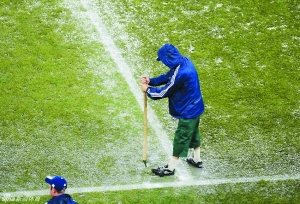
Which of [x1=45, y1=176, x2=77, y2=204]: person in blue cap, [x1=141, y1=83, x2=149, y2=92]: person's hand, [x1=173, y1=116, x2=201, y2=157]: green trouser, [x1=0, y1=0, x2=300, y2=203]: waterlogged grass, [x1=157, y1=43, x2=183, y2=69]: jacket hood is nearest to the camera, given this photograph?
[x1=45, y1=176, x2=77, y2=204]: person in blue cap

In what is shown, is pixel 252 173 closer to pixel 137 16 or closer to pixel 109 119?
pixel 109 119

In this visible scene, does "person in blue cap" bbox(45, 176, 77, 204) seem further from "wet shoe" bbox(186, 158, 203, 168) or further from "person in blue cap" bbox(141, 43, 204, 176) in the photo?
"wet shoe" bbox(186, 158, 203, 168)

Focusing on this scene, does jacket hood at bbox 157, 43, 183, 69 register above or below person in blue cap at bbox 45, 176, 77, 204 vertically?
above

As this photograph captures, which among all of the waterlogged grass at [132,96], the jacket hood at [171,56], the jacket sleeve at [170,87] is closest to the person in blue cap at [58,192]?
the waterlogged grass at [132,96]

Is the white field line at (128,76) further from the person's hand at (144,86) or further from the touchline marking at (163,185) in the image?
the person's hand at (144,86)

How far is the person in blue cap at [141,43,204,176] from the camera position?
32.0ft

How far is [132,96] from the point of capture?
12016 mm

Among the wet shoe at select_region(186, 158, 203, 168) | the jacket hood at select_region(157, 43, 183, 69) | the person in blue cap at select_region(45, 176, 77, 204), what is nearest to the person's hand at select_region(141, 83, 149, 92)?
the jacket hood at select_region(157, 43, 183, 69)

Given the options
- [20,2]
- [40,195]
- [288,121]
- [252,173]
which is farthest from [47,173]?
[20,2]

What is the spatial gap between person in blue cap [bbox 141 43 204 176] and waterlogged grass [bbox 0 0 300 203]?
A: 609 millimetres

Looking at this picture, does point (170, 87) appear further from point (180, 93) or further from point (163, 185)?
point (163, 185)

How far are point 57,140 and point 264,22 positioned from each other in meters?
5.07

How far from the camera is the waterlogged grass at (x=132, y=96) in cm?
1033

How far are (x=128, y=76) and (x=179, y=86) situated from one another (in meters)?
2.78
